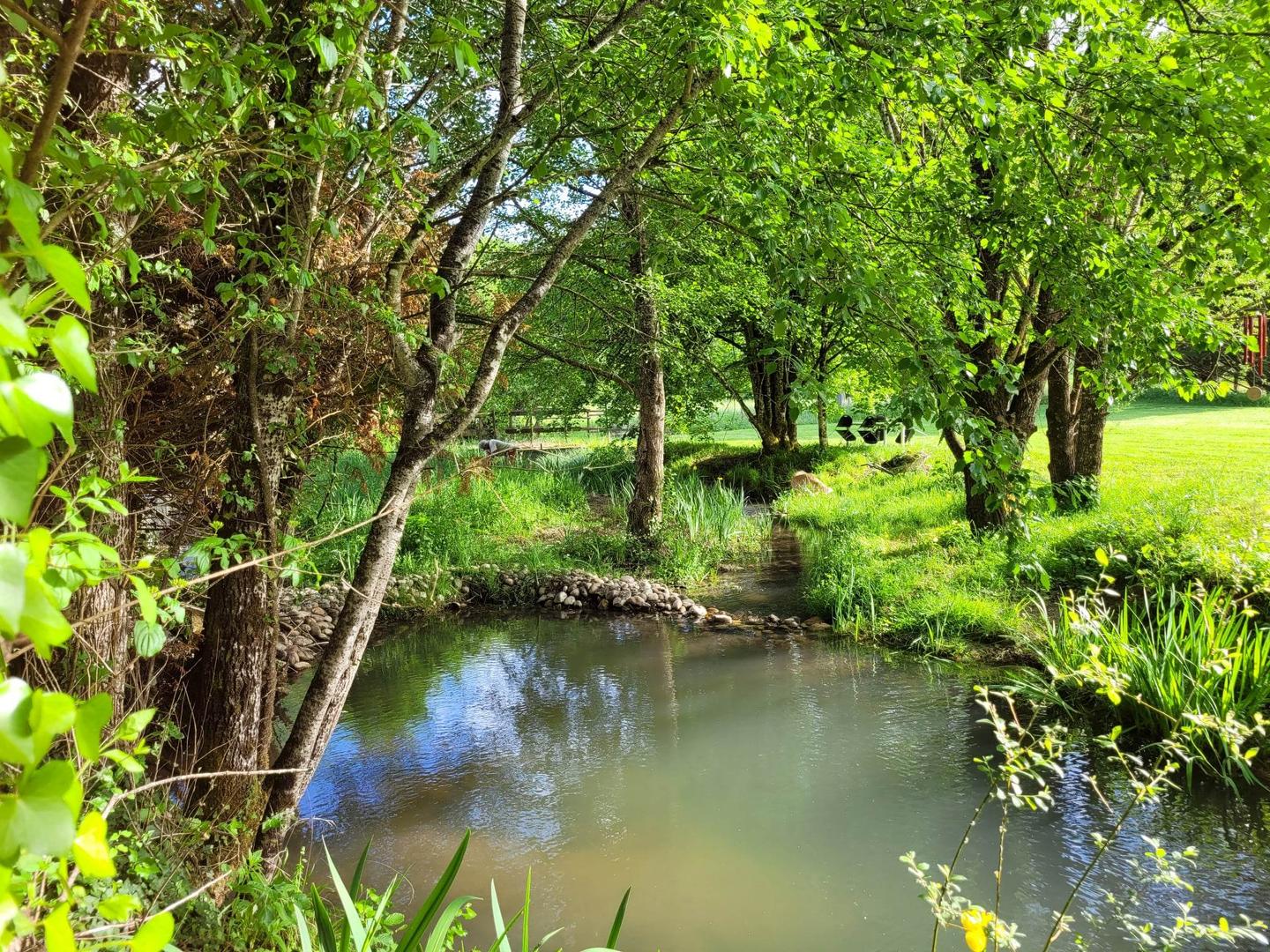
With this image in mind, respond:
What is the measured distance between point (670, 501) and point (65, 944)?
444 inches

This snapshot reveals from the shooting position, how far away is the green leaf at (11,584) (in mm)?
427

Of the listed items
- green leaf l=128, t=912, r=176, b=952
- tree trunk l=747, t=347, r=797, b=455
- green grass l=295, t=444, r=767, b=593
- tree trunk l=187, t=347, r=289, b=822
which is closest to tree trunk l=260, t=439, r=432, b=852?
tree trunk l=187, t=347, r=289, b=822

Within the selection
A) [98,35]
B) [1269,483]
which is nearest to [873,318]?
[98,35]

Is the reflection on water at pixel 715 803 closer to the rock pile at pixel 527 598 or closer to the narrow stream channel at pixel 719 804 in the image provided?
the narrow stream channel at pixel 719 804

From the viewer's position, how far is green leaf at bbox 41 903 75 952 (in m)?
0.50

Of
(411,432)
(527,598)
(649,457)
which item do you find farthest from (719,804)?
(649,457)

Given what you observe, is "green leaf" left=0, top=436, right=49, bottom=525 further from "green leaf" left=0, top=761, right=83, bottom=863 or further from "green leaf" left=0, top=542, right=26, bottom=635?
"green leaf" left=0, top=761, right=83, bottom=863

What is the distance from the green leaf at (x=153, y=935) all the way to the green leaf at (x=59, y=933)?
7cm

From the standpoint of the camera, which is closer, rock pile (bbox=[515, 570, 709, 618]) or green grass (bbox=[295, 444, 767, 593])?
rock pile (bbox=[515, 570, 709, 618])

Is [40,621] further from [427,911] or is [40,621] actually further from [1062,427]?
[1062,427]

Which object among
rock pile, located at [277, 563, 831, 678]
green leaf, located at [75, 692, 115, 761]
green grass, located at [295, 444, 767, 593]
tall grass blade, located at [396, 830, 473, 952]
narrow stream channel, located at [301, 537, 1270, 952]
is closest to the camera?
green leaf, located at [75, 692, 115, 761]

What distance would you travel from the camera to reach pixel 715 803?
480 cm

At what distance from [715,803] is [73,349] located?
482cm

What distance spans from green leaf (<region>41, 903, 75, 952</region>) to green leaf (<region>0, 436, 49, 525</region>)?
0.26 metres
